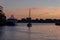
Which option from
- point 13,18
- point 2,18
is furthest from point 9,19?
point 2,18

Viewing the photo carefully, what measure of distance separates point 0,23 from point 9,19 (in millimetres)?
12661

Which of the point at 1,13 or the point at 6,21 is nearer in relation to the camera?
the point at 1,13

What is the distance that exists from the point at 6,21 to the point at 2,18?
1191cm

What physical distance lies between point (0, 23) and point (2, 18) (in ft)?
8.85

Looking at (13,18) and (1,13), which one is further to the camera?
(13,18)

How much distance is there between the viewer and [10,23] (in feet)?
386

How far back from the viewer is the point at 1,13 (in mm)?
112438

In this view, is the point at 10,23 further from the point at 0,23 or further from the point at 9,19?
the point at 0,23

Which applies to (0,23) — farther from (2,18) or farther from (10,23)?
(10,23)

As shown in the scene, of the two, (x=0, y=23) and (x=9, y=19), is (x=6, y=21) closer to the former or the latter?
(x=9, y=19)

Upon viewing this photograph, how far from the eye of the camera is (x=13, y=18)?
119625mm

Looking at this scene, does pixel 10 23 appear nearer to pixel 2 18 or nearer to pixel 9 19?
pixel 9 19

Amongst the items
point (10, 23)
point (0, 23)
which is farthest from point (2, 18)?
point (10, 23)

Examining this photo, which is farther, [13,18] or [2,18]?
[13,18]
